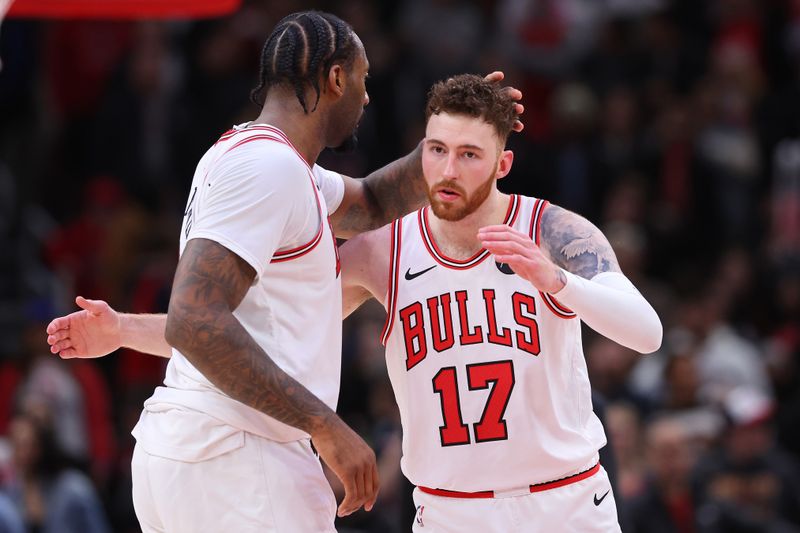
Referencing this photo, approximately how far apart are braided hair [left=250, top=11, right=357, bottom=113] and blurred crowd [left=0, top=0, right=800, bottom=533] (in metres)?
6.14

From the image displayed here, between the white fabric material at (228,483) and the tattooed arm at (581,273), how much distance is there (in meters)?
1.12

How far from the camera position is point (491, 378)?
5.79 m

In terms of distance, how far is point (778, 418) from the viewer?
A: 41.1 ft

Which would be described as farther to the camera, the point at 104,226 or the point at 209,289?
the point at 104,226

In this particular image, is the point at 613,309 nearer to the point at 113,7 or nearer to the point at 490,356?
the point at 490,356

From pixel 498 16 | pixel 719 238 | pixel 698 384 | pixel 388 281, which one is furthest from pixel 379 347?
pixel 388 281

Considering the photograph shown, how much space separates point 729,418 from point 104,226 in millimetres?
6387

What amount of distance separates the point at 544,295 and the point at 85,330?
1.92 metres

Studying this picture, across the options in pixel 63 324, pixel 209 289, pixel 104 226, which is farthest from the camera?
pixel 104 226

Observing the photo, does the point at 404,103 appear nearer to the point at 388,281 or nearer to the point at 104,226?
the point at 104,226

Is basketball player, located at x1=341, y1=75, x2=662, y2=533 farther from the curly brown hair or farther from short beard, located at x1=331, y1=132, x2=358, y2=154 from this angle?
short beard, located at x1=331, y1=132, x2=358, y2=154

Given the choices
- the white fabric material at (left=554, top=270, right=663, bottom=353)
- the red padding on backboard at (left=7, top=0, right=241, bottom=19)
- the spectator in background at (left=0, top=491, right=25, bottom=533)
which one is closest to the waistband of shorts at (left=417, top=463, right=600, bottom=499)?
the white fabric material at (left=554, top=270, right=663, bottom=353)

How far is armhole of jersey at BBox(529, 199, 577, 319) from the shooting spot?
5777mm

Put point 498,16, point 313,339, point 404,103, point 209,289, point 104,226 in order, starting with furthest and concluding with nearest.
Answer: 1. point 498,16
2. point 404,103
3. point 104,226
4. point 313,339
5. point 209,289
